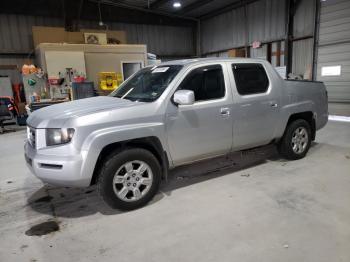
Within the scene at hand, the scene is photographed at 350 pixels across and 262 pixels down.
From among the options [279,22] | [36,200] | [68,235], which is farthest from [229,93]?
[279,22]

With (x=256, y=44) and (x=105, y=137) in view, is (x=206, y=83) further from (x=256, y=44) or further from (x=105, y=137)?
(x=256, y=44)

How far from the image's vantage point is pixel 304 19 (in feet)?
33.8

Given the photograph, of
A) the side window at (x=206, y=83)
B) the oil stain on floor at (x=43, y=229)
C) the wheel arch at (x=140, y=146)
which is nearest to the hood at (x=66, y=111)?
the wheel arch at (x=140, y=146)

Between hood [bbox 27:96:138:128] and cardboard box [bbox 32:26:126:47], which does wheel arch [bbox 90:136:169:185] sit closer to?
hood [bbox 27:96:138:128]

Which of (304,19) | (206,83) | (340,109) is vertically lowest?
(340,109)

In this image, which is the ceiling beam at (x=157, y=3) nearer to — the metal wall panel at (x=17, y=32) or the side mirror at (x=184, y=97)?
the metal wall panel at (x=17, y=32)

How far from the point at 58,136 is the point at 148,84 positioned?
130 centimetres

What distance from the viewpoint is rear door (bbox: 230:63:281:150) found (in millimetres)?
3488

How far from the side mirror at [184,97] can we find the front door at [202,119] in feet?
0.35

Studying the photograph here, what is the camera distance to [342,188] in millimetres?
3264

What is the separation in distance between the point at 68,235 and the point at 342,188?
A: 3.14 metres

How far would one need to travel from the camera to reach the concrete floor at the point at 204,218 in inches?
86.4

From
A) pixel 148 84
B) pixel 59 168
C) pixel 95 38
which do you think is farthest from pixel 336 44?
pixel 59 168

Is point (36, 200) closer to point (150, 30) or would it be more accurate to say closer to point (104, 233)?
point (104, 233)
